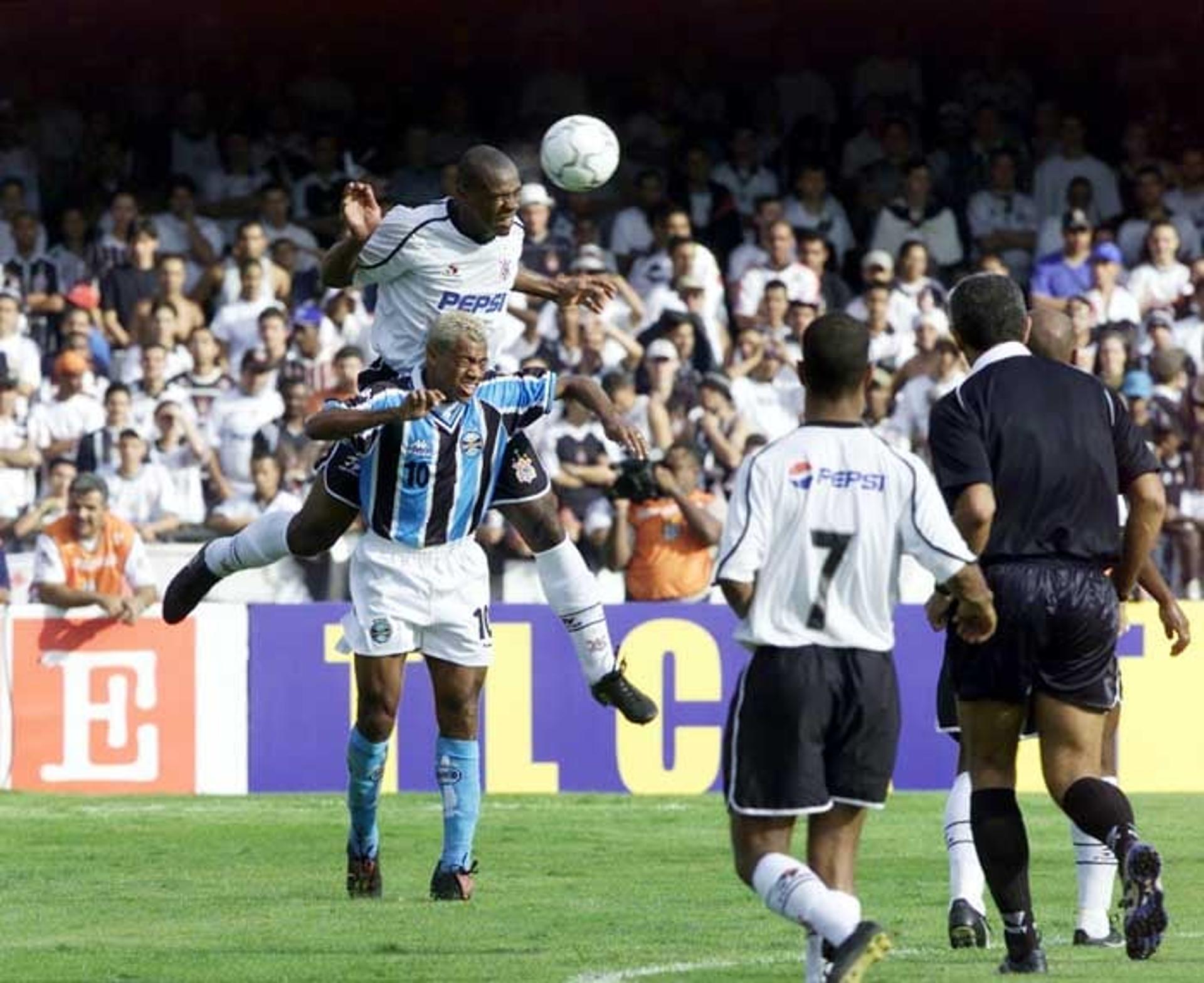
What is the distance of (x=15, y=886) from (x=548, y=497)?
111 inches

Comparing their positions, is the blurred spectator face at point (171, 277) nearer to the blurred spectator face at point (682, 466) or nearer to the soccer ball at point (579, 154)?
the blurred spectator face at point (682, 466)

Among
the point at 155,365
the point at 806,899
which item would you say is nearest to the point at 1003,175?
the point at 155,365

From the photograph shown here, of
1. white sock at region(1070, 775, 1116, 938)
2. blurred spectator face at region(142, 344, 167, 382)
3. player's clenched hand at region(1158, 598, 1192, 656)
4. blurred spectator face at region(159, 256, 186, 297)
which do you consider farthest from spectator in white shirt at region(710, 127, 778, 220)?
white sock at region(1070, 775, 1116, 938)

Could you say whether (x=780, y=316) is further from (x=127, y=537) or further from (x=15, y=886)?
(x=15, y=886)

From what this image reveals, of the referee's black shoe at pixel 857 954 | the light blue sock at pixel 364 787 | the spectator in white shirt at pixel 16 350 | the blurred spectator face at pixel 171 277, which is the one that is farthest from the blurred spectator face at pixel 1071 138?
the referee's black shoe at pixel 857 954

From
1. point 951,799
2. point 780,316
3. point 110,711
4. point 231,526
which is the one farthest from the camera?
point 780,316

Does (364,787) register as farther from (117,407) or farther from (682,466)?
(117,407)

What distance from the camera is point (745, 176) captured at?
24234 millimetres

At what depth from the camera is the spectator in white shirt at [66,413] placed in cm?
2044

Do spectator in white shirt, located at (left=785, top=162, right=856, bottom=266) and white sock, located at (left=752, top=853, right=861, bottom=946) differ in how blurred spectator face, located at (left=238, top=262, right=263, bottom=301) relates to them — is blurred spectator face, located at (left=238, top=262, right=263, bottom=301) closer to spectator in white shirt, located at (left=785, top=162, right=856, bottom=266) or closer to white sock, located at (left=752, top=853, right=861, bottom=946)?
spectator in white shirt, located at (left=785, top=162, right=856, bottom=266)

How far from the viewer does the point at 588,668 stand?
1173 cm

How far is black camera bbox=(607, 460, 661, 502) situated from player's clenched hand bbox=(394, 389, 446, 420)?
8.43 metres

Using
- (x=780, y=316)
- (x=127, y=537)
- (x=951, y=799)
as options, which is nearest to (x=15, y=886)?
(x=951, y=799)

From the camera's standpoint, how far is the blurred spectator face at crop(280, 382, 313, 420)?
66.7 ft
